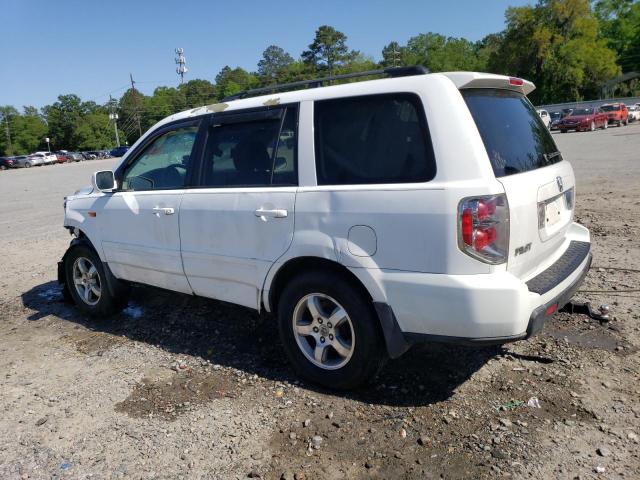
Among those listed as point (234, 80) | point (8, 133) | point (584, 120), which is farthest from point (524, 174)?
point (234, 80)

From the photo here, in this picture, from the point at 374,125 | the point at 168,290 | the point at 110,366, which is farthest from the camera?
the point at 168,290

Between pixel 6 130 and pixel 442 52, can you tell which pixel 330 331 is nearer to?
pixel 442 52

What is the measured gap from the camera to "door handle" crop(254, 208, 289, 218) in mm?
3537

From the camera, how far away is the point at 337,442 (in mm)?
3037

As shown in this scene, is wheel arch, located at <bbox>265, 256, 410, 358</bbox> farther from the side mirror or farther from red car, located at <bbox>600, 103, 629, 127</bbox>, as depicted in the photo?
red car, located at <bbox>600, 103, 629, 127</bbox>

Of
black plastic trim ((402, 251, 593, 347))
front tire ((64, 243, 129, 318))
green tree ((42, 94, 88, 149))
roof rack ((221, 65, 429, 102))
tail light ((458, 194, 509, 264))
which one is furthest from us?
green tree ((42, 94, 88, 149))

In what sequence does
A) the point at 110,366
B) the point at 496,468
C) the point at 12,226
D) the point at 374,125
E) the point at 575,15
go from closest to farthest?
the point at 496,468
the point at 374,125
the point at 110,366
the point at 12,226
the point at 575,15

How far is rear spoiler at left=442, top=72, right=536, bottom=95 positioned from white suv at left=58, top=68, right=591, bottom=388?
14mm

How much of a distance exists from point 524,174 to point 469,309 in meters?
0.94

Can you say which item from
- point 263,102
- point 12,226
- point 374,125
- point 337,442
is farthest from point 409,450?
point 12,226

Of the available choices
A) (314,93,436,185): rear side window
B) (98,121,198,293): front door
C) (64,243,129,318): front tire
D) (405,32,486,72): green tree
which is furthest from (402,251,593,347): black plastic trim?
(405,32,486,72): green tree

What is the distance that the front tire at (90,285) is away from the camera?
17.0ft

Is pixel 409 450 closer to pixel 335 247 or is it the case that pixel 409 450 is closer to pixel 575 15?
pixel 335 247

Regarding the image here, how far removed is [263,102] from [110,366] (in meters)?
2.46
